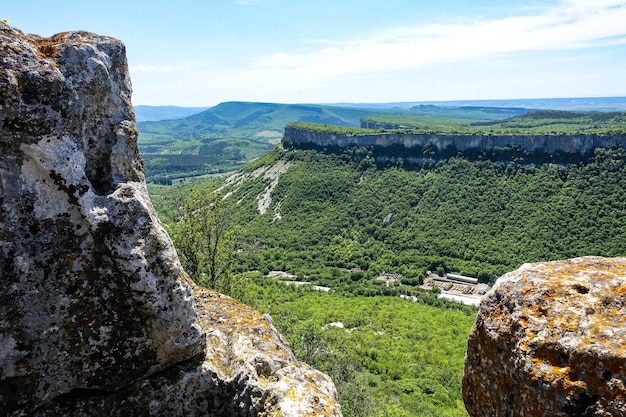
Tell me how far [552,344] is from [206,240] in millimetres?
21373

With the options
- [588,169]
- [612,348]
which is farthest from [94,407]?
[588,169]

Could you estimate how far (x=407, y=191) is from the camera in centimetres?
10894

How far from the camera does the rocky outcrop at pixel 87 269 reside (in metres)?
4.95

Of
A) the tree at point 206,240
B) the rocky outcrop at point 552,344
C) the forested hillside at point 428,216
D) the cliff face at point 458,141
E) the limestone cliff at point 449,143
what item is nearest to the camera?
the rocky outcrop at point 552,344

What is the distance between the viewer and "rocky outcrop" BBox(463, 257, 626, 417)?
4121 mm

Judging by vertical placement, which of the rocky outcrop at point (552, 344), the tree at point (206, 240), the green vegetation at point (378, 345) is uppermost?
the rocky outcrop at point (552, 344)

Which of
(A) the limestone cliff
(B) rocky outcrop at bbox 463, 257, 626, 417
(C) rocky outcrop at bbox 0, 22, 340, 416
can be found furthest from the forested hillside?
(B) rocky outcrop at bbox 463, 257, 626, 417

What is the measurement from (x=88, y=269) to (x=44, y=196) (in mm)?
991

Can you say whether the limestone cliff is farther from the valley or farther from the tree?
the tree

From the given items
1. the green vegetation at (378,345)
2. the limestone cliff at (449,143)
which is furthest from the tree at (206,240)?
the limestone cliff at (449,143)

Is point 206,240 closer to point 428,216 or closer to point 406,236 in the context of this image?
point 406,236

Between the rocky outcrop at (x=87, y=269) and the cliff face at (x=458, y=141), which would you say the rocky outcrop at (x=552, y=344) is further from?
the cliff face at (x=458, y=141)

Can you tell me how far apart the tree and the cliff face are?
92211 millimetres

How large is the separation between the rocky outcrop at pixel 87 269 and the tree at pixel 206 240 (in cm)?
1619
